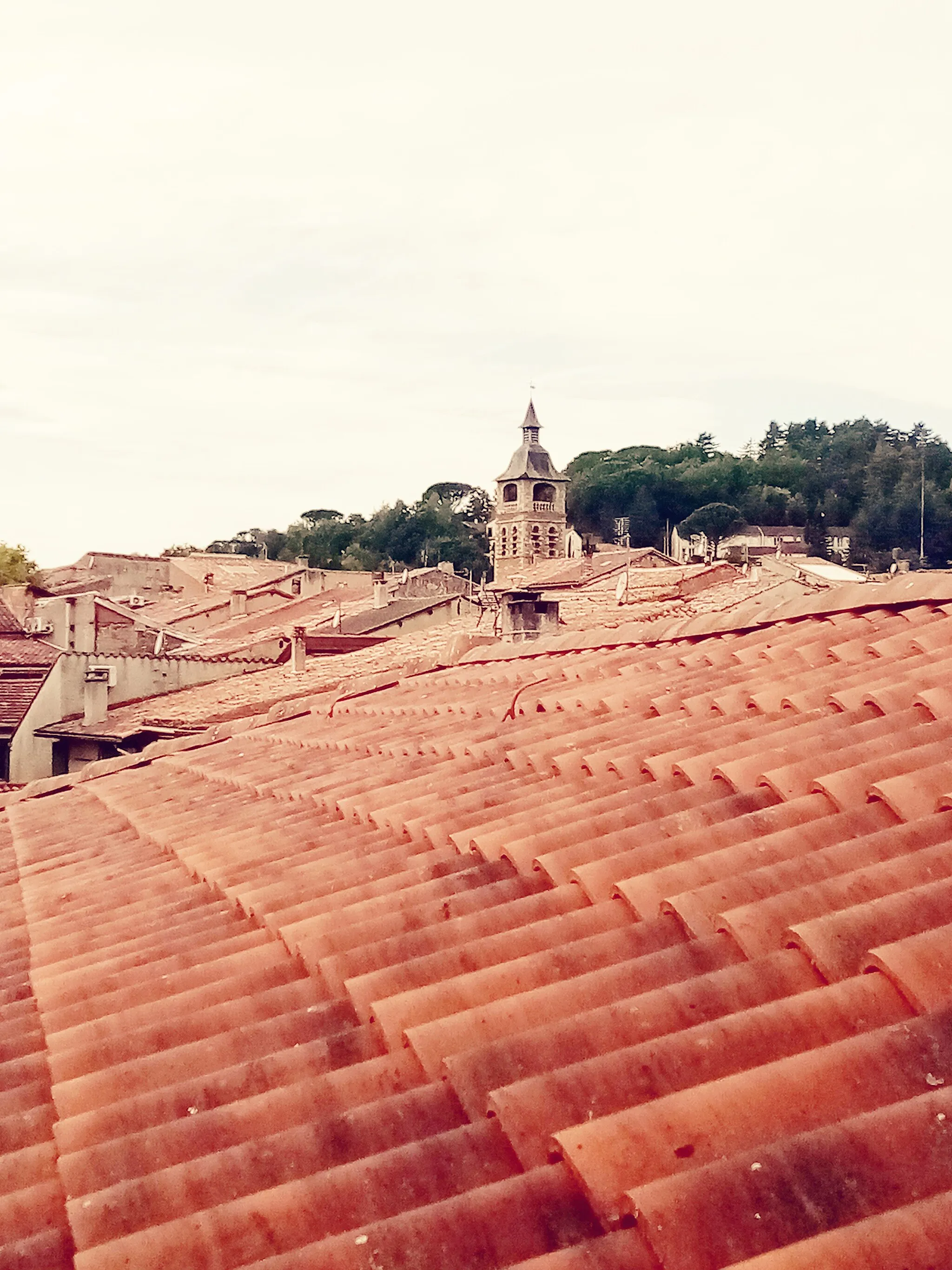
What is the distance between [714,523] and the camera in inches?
3327

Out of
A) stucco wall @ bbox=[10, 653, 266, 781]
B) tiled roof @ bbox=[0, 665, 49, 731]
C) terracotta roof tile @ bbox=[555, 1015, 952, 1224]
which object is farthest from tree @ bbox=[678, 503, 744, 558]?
terracotta roof tile @ bbox=[555, 1015, 952, 1224]

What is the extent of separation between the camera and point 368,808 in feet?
15.9

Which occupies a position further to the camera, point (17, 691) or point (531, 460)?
point (531, 460)

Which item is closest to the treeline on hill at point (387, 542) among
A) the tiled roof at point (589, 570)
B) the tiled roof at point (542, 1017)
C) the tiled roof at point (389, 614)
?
the tiled roof at point (589, 570)

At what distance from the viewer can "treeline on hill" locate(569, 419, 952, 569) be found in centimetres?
7850

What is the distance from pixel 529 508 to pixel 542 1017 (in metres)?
64.7

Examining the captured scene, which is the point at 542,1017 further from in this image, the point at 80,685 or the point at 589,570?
the point at 589,570

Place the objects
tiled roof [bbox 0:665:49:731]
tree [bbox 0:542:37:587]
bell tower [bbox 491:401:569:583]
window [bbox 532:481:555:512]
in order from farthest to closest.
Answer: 1. window [bbox 532:481:555:512]
2. bell tower [bbox 491:401:569:583]
3. tree [bbox 0:542:37:587]
4. tiled roof [bbox 0:665:49:731]

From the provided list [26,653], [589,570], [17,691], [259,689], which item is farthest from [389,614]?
[17,691]

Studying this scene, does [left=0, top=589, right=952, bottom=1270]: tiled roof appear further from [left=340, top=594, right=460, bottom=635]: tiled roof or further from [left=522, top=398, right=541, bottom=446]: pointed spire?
[left=522, top=398, right=541, bottom=446]: pointed spire

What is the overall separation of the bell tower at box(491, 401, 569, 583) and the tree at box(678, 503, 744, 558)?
62.9 feet

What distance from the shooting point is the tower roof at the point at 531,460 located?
66.9m

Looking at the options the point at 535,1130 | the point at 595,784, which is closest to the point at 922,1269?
the point at 535,1130

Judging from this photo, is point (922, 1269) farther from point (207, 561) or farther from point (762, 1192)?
point (207, 561)
